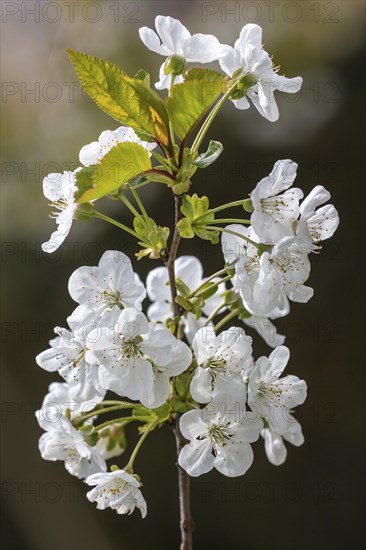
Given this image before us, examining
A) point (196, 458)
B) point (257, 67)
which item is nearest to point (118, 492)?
point (196, 458)

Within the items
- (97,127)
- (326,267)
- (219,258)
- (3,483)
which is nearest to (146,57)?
(97,127)

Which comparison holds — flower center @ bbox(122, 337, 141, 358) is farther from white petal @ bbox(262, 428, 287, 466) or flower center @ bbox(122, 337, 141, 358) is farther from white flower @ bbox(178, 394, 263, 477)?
white petal @ bbox(262, 428, 287, 466)

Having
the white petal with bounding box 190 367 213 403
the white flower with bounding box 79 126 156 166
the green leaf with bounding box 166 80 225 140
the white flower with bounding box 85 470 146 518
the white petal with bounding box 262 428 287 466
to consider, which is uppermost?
the green leaf with bounding box 166 80 225 140

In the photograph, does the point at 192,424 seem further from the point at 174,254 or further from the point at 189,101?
the point at 189,101

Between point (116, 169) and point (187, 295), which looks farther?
point (187, 295)

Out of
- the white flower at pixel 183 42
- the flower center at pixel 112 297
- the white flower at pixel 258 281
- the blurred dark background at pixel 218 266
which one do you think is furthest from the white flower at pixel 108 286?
the blurred dark background at pixel 218 266

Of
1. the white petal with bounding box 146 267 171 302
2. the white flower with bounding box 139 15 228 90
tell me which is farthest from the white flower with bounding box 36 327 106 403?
the white flower with bounding box 139 15 228 90

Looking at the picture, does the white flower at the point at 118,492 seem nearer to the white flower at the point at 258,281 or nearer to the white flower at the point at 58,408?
the white flower at the point at 58,408
